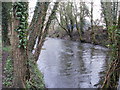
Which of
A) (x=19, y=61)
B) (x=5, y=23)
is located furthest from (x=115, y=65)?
(x=5, y=23)

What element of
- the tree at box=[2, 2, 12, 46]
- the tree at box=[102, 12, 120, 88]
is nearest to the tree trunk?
the tree at box=[102, 12, 120, 88]

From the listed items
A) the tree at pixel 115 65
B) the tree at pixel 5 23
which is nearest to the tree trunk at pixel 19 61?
the tree at pixel 115 65

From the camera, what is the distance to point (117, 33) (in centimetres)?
516

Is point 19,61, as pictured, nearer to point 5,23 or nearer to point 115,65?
point 115,65

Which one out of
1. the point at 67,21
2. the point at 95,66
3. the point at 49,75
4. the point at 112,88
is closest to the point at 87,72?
the point at 95,66

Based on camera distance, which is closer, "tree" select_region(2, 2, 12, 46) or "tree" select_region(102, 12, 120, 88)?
"tree" select_region(102, 12, 120, 88)

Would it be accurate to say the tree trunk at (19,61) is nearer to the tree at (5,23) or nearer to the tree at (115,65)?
the tree at (115,65)

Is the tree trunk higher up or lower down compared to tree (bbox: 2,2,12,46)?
lower down

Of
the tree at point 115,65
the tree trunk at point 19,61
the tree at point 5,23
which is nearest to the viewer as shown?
the tree trunk at point 19,61

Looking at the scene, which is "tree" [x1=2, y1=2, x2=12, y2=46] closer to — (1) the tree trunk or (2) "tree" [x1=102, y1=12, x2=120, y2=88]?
(1) the tree trunk

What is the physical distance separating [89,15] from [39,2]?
16.4 metres

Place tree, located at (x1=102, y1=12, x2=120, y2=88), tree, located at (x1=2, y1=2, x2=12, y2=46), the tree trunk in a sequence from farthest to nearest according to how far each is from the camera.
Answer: tree, located at (x1=2, y1=2, x2=12, y2=46) < tree, located at (x1=102, y1=12, x2=120, y2=88) < the tree trunk

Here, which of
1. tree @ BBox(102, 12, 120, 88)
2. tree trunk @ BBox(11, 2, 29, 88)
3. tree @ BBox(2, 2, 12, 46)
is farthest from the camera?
tree @ BBox(2, 2, 12, 46)

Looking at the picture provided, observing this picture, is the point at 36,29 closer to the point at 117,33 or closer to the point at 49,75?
the point at 49,75
